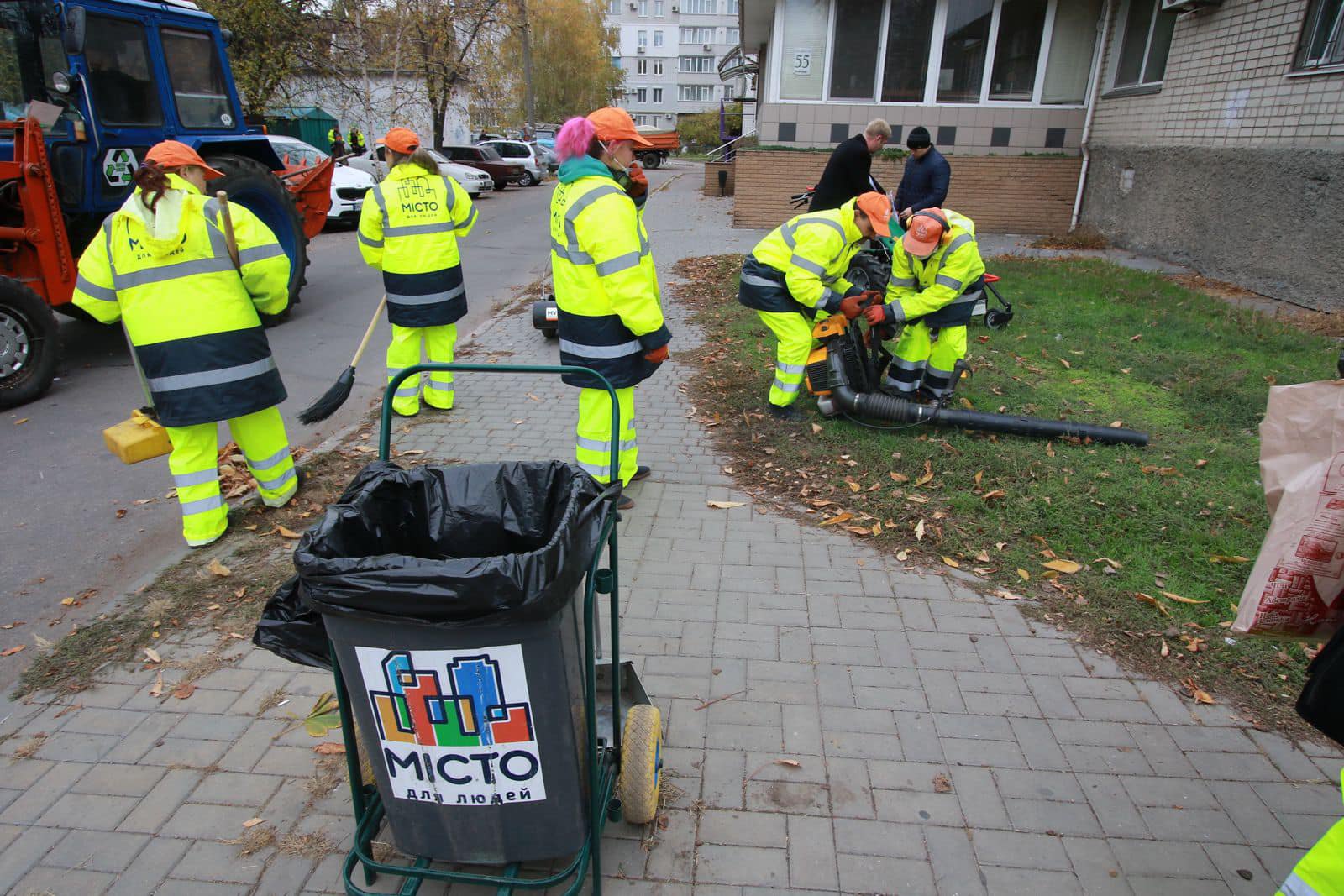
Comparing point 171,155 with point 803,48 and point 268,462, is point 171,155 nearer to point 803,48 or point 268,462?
point 268,462

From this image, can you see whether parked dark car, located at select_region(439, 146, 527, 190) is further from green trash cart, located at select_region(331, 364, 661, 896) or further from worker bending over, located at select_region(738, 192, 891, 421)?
green trash cart, located at select_region(331, 364, 661, 896)

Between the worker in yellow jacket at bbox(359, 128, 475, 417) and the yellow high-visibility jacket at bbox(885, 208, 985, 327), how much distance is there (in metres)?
3.07

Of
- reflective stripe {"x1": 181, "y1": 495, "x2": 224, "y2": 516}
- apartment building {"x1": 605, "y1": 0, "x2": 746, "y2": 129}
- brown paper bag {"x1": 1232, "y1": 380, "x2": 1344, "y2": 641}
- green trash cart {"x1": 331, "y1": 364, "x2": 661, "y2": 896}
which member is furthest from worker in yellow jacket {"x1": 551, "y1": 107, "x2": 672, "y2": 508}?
apartment building {"x1": 605, "y1": 0, "x2": 746, "y2": 129}

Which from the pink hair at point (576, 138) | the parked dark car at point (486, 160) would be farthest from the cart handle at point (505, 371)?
the parked dark car at point (486, 160)

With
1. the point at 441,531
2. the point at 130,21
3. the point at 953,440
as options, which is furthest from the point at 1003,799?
the point at 130,21

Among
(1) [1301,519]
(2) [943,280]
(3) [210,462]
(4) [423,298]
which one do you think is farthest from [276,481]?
(1) [1301,519]

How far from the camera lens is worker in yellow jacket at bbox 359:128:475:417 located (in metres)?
5.69

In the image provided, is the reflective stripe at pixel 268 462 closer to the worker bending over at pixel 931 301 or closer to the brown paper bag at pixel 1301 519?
the worker bending over at pixel 931 301

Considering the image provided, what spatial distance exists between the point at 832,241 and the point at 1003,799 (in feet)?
11.8

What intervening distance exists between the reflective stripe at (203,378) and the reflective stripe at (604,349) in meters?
1.62

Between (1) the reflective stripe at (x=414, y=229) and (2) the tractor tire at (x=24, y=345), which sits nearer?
(1) the reflective stripe at (x=414, y=229)

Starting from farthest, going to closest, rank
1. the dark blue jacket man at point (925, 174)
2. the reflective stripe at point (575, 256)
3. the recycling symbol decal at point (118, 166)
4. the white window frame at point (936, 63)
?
the white window frame at point (936, 63)
the dark blue jacket man at point (925, 174)
the recycling symbol decal at point (118, 166)
the reflective stripe at point (575, 256)

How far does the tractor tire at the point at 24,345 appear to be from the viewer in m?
6.10

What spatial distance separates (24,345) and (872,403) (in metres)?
6.43
